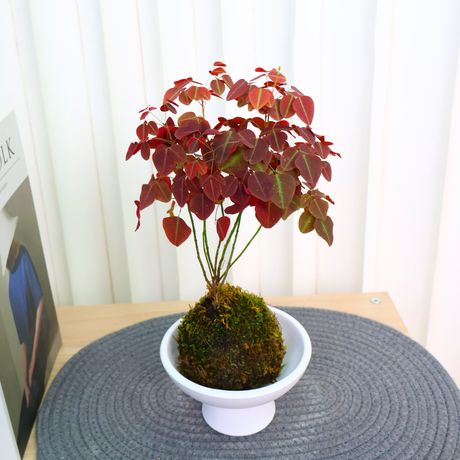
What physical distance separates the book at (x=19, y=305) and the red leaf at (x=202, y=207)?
30 cm

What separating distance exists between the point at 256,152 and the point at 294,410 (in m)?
0.43

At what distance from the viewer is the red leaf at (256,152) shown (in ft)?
1.71

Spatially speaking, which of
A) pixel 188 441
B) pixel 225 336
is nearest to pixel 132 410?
pixel 188 441

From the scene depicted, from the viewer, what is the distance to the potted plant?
0.54m

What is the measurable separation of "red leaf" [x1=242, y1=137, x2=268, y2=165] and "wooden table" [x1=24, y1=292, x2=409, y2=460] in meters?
0.56

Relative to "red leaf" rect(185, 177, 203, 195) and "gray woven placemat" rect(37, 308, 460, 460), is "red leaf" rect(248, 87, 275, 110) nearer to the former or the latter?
"red leaf" rect(185, 177, 203, 195)

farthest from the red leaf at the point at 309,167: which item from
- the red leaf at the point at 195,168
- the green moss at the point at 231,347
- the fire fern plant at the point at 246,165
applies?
the green moss at the point at 231,347

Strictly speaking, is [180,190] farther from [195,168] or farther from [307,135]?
[307,135]

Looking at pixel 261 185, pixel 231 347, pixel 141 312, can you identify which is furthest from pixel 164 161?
pixel 141 312

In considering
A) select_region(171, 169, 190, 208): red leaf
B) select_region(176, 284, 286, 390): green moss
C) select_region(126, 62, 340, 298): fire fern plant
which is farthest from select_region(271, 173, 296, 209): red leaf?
select_region(176, 284, 286, 390): green moss

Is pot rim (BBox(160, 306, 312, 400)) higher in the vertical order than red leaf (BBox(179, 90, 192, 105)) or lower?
lower

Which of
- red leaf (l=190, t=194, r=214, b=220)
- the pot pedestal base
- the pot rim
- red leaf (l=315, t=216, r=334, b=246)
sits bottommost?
Result: the pot pedestal base

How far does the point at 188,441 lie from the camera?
0.69 meters

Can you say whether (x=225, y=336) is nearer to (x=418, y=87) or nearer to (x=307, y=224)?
(x=307, y=224)
